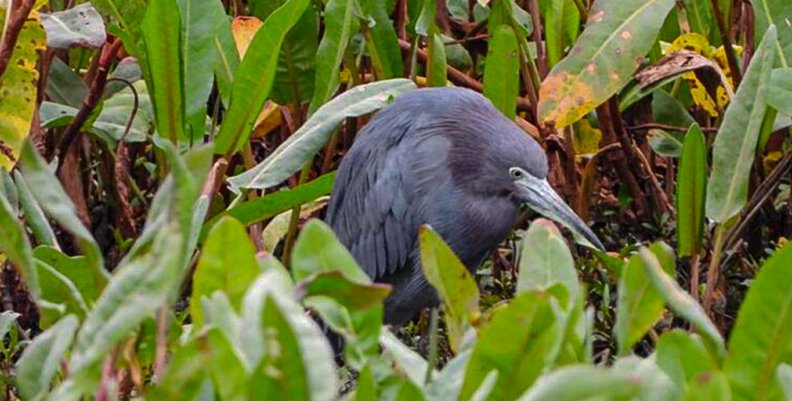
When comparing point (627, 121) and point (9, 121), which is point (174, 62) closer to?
point (9, 121)

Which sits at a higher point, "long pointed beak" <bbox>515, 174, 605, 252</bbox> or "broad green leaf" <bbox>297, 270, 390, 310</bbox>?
"broad green leaf" <bbox>297, 270, 390, 310</bbox>

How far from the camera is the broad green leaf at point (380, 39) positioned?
159 inches

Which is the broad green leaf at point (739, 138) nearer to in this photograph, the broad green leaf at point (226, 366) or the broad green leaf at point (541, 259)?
the broad green leaf at point (541, 259)

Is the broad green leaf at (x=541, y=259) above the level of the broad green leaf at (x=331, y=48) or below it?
above

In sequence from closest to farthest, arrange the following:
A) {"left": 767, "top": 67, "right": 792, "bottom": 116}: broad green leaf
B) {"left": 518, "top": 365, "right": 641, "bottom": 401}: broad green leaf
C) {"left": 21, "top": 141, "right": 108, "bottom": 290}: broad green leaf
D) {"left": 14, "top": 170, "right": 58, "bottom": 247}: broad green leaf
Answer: {"left": 518, "top": 365, "right": 641, "bottom": 401}: broad green leaf < {"left": 21, "top": 141, "right": 108, "bottom": 290}: broad green leaf < {"left": 14, "top": 170, "right": 58, "bottom": 247}: broad green leaf < {"left": 767, "top": 67, "right": 792, "bottom": 116}: broad green leaf

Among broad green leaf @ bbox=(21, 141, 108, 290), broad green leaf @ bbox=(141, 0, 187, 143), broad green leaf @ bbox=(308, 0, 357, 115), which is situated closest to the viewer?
broad green leaf @ bbox=(21, 141, 108, 290)

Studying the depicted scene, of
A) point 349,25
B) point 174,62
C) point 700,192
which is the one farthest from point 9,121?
point 700,192

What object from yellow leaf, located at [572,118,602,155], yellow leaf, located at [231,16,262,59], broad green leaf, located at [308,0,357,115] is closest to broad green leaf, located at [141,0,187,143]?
broad green leaf, located at [308,0,357,115]

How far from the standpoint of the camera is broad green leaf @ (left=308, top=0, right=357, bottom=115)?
378cm

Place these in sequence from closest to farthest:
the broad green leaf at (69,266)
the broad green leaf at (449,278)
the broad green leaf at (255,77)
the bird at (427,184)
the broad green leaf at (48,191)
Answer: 1. the broad green leaf at (48,191)
2. the broad green leaf at (449,278)
3. the broad green leaf at (69,266)
4. the broad green leaf at (255,77)
5. the bird at (427,184)

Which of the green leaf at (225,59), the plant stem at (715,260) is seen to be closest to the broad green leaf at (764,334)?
the plant stem at (715,260)

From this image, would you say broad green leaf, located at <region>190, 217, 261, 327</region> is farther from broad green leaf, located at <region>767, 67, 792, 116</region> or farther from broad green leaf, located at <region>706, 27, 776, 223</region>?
broad green leaf, located at <region>767, 67, 792, 116</region>

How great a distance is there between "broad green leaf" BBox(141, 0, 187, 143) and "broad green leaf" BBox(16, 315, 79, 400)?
5.86 feet

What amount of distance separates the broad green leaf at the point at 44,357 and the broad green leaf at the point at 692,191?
1.78 metres
